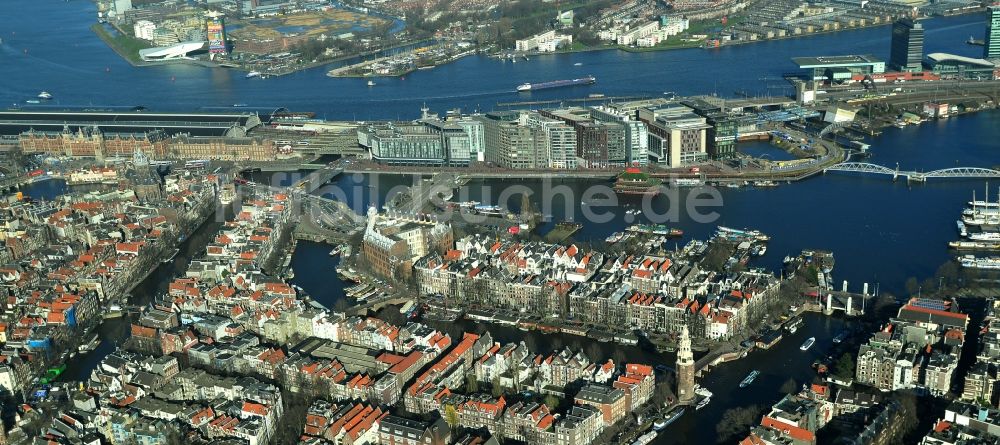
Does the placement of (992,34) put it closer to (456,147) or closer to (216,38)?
(456,147)

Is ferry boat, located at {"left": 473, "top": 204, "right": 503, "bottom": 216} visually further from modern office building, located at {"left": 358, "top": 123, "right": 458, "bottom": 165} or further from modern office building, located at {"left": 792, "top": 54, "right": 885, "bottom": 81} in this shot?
modern office building, located at {"left": 792, "top": 54, "right": 885, "bottom": 81}

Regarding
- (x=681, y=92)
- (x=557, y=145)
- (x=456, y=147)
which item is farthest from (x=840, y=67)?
(x=456, y=147)

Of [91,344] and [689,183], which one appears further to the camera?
[689,183]

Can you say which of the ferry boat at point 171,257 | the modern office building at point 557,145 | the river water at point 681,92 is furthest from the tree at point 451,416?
the modern office building at point 557,145

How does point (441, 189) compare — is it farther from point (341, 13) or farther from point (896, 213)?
point (341, 13)

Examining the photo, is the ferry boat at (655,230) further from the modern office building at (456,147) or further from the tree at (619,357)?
the modern office building at (456,147)
